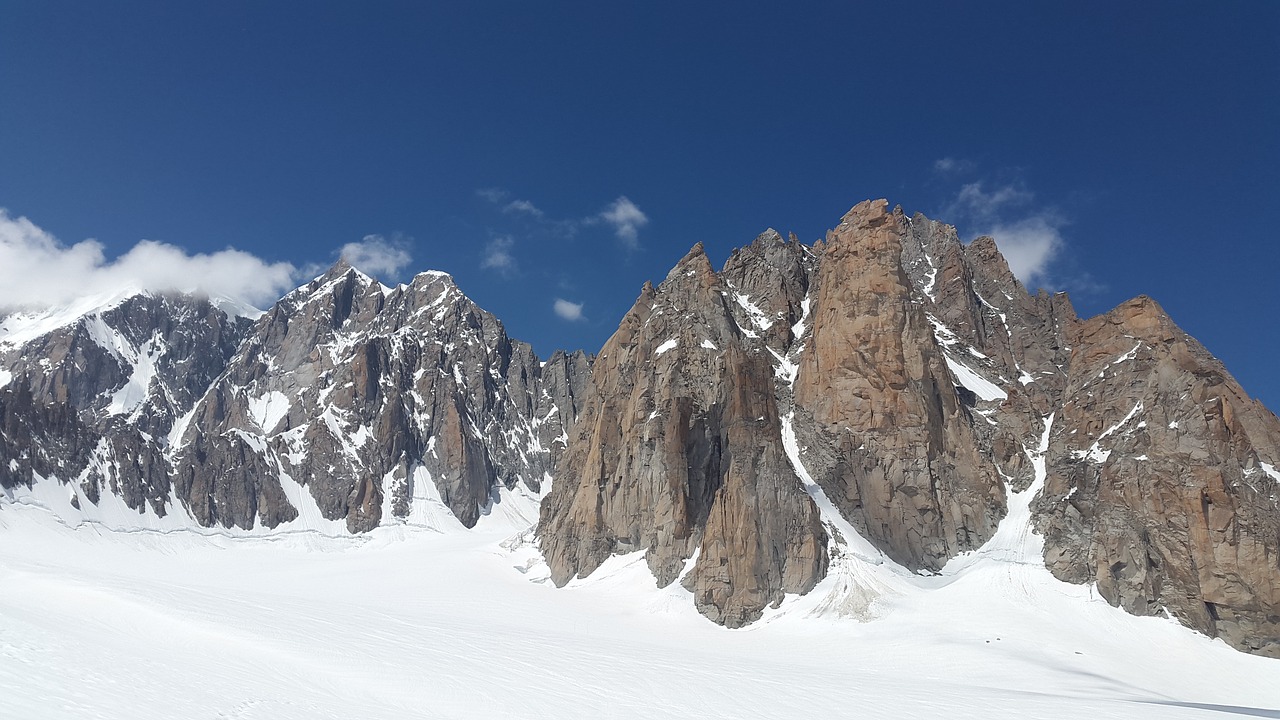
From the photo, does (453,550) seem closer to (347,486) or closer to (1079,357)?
(347,486)

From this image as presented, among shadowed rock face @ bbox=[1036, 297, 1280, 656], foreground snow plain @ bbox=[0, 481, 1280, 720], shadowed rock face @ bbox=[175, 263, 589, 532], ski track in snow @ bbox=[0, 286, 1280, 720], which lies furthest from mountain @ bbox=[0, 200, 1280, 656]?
shadowed rock face @ bbox=[175, 263, 589, 532]

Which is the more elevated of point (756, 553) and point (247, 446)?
point (247, 446)

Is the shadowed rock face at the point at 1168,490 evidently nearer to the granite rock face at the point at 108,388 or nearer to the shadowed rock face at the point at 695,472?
the shadowed rock face at the point at 695,472

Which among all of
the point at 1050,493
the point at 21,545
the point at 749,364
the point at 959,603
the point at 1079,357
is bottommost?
the point at 21,545

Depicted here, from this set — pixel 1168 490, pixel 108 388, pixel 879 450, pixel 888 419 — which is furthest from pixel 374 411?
pixel 1168 490

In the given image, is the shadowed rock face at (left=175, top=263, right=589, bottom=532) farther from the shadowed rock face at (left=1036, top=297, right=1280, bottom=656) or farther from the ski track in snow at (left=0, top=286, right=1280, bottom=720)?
the shadowed rock face at (left=1036, top=297, right=1280, bottom=656)

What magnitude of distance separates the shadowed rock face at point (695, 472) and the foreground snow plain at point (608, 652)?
271 centimetres

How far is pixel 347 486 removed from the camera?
140625mm

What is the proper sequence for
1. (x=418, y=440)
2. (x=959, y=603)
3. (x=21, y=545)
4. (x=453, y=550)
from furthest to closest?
(x=418, y=440) < (x=453, y=550) < (x=21, y=545) < (x=959, y=603)

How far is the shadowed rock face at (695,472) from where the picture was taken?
5897 centimetres

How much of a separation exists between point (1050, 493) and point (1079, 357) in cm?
1532

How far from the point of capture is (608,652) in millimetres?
41688

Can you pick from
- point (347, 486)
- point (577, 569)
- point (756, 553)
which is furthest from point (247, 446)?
point (756, 553)

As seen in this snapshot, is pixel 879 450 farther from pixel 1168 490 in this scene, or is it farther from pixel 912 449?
pixel 1168 490
